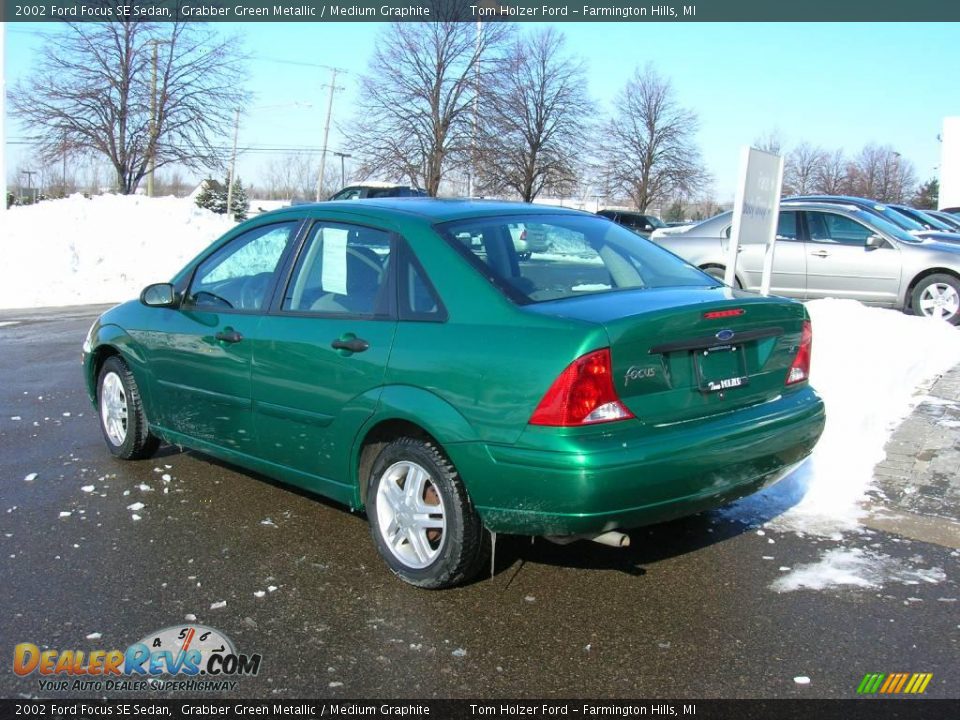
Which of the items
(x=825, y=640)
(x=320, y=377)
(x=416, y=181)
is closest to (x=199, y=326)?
(x=320, y=377)

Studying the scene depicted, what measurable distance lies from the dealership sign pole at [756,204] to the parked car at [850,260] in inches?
138

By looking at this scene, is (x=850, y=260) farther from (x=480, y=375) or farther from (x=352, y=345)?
(x=480, y=375)

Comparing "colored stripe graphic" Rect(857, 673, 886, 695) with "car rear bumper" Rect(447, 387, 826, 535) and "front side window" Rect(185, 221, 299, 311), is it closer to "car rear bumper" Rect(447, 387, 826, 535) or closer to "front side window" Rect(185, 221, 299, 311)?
"car rear bumper" Rect(447, 387, 826, 535)

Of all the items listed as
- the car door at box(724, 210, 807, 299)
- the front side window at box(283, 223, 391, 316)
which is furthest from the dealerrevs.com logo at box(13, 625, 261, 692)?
the car door at box(724, 210, 807, 299)

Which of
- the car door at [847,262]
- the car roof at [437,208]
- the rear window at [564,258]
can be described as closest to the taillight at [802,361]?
the rear window at [564,258]

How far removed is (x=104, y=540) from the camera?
4.43 metres

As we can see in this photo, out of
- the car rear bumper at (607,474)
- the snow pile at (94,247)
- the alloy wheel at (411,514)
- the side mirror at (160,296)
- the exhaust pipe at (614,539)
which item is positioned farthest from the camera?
the snow pile at (94,247)

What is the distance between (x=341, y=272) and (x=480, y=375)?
3.79ft

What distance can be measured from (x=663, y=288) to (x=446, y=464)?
127 centimetres

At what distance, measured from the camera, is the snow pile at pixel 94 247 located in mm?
17844

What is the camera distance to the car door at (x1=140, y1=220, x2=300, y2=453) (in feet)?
15.2

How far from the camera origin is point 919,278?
1142 cm

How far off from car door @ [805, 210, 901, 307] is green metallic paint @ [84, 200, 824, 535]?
8167mm
